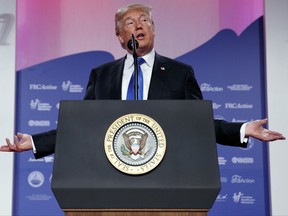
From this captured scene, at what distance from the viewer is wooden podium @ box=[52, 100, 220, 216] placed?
1723mm

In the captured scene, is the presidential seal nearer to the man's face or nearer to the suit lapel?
the suit lapel

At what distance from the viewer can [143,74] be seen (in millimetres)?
2506

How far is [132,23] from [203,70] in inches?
108

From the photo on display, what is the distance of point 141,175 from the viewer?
174cm

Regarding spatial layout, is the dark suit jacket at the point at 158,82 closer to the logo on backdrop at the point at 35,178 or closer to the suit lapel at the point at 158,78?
the suit lapel at the point at 158,78

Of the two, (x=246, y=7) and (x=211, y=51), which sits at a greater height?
(x=246, y=7)

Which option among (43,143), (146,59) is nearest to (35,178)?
(146,59)

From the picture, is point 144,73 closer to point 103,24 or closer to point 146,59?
point 146,59

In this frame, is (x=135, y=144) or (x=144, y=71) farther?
(x=144, y=71)

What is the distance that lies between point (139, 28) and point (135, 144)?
0.89 m

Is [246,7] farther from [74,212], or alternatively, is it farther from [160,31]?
[74,212]

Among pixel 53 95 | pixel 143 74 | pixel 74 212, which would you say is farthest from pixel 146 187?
pixel 53 95

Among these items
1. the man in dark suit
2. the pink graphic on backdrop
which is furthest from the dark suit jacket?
the pink graphic on backdrop

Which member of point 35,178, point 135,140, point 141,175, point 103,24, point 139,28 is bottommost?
point 35,178
